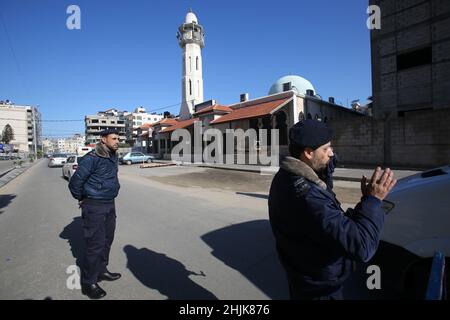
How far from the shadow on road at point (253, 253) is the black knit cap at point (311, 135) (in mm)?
2090

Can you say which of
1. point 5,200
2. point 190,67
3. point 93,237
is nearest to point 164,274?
point 93,237

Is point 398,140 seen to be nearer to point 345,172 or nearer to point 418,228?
point 345,172

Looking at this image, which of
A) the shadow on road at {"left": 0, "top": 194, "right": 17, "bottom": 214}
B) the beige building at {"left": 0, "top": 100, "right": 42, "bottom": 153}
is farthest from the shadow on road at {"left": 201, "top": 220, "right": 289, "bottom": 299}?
the beige building at {"left": 0, "top": 100, "right": 42, "bottom": 153}

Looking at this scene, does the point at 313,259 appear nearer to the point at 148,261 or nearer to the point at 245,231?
the point at 148,261

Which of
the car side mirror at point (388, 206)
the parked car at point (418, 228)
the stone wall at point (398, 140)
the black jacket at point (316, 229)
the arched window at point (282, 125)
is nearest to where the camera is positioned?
the black jacket at point (316, 229)

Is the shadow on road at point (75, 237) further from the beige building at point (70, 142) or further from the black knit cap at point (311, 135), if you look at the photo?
the beige building at point (70, 142)

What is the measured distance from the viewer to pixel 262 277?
3.60 meters

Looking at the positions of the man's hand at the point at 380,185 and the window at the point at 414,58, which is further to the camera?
the window at the point at 414,58

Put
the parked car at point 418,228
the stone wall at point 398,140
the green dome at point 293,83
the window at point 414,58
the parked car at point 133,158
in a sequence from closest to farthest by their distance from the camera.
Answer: the parked car at point 418,228, the stone wall at point 398,140, the window at point 414,58, the green dome at point 293,83, the parked car at point 133,158

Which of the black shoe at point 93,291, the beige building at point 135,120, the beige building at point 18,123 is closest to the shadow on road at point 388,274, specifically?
the black shoe at point 93,291

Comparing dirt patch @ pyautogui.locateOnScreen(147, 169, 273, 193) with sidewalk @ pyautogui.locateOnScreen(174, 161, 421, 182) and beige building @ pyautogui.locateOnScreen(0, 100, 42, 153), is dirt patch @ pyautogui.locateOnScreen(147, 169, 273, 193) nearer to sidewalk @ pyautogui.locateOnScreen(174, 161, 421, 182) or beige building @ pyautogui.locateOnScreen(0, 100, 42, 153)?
sidewalk @ pyautogui.locateOnScreen(174, 161, 421, 182)

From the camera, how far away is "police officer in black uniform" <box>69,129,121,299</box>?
11.1 ft

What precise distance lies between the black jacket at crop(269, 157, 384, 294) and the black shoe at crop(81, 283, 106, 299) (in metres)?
2.42

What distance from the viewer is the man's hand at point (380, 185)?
1605mm
